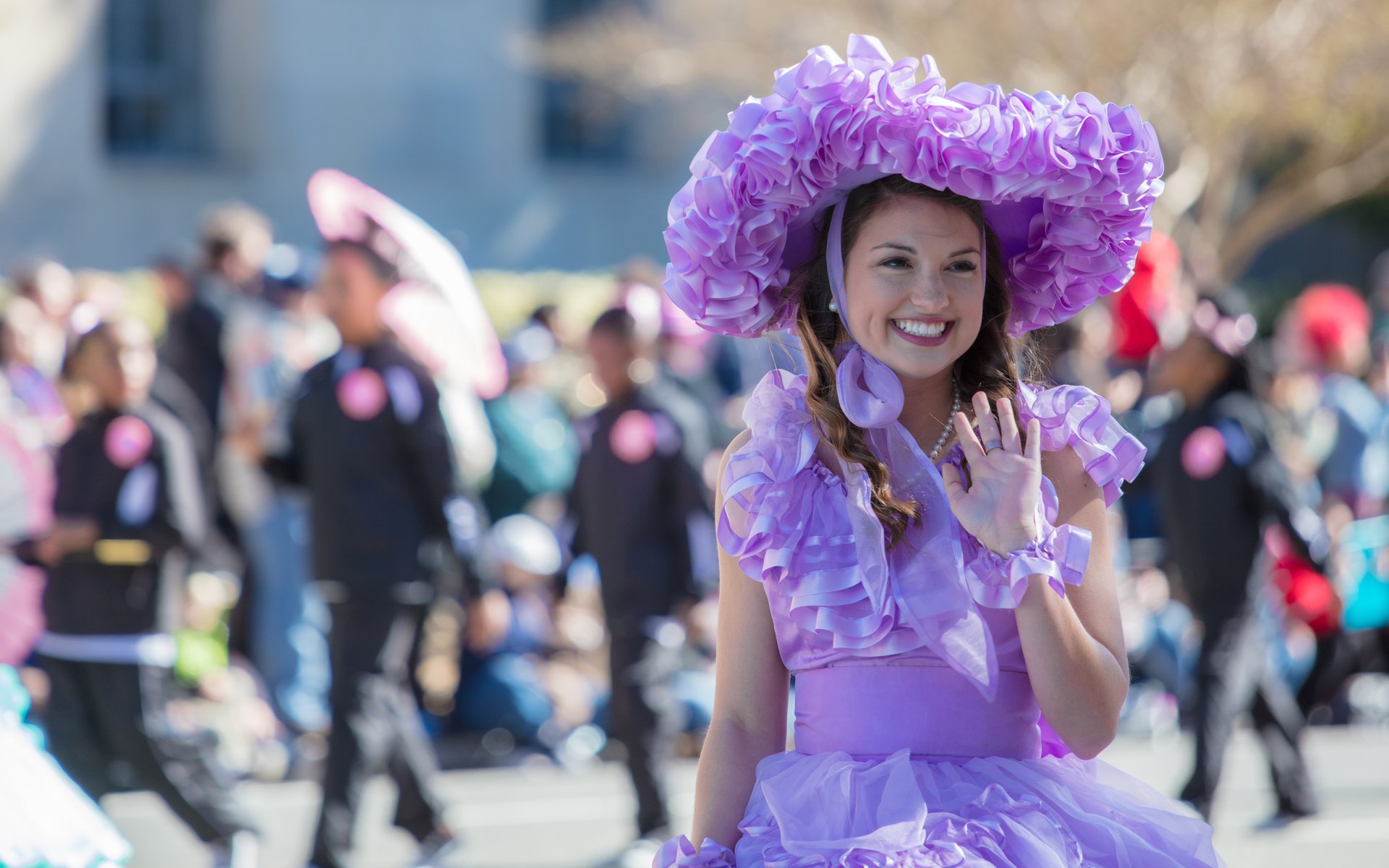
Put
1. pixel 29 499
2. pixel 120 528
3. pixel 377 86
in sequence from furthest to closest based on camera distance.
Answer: pixel 377 86
pixel 120 528
pixel 29 499

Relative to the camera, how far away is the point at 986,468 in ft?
8.96

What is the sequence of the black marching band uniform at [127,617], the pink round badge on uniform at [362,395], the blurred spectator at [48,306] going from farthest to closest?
1. the blurred spectator at [48,306]
2. the pink round badge on uniform at [362,395]
3. the black marching band uniform at [127,617]

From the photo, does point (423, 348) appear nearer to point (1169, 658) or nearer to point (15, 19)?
point (1169, 658)

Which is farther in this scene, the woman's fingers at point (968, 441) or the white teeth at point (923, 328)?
the white teeth at point (923, 328)

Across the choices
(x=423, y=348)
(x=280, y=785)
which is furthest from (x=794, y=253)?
(x=280, y=785)

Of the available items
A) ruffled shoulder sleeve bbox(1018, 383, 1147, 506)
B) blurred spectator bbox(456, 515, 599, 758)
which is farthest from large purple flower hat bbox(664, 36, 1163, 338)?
blurred spectator bbox(456, 515, 599, 758)

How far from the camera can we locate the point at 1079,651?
2.67 m

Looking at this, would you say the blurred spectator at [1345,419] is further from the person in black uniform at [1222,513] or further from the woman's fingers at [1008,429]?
the woman's fingers at [1008,429]

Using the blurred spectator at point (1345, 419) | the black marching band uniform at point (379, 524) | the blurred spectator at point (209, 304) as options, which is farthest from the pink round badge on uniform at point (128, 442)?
the blurred spectator at point (1345, 419)

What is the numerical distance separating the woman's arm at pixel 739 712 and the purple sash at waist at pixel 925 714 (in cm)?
10

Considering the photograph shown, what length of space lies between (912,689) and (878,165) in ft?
2.50

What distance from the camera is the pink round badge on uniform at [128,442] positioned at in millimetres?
6645

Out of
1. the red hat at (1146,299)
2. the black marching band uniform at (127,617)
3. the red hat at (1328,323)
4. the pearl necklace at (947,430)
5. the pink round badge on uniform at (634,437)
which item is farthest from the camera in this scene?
the red hat at (1328,323)

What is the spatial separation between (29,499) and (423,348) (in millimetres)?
1646
